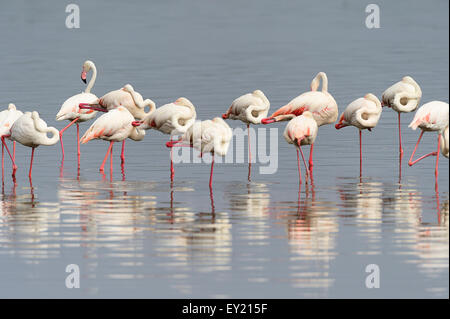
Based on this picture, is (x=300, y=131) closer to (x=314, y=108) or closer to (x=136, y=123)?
(x=314, y=108)

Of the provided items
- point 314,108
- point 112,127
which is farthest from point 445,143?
point 112,127

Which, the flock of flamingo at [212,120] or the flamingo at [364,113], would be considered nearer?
the flock of flamingo at [212,120]

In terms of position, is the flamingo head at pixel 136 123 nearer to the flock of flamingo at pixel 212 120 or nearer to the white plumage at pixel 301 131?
the flock of flamingo at pixel 212 120

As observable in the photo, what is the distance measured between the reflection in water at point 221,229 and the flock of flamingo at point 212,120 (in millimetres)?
682

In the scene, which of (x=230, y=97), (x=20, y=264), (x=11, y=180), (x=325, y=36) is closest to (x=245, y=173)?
(x=11, y=180)

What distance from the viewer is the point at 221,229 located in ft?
37.7

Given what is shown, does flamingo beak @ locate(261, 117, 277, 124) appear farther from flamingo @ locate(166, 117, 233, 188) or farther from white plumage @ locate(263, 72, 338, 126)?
flamingo @ locate(166, 117, 233, 188)

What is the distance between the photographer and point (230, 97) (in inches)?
913

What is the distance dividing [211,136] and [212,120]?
1.32 meters

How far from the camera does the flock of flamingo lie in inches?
556

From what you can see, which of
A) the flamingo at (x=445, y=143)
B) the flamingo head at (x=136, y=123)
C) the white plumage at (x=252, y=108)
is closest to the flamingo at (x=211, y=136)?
the flamingo head at (x=136, y=123)

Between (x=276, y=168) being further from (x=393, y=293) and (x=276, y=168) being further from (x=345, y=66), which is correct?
(x=345, y=66)

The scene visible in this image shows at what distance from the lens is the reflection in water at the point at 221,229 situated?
999cm

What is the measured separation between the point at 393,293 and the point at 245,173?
6020 mm
